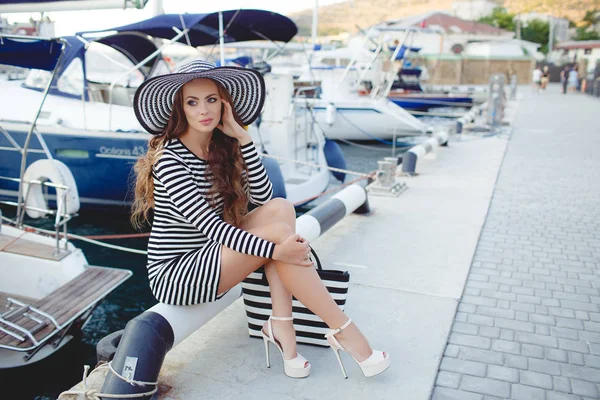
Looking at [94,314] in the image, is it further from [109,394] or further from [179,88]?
[179,88]

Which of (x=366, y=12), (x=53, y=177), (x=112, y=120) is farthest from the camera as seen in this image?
(x=366, y=12)

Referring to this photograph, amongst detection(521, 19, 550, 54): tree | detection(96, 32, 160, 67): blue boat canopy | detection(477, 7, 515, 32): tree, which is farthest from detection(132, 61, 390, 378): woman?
detection(477, 7, 515, 32): tree

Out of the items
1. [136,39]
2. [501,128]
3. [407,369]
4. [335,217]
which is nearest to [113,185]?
[136,39]

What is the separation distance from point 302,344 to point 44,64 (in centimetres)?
348

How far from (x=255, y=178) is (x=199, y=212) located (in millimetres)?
511

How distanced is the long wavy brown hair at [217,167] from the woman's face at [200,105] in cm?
5

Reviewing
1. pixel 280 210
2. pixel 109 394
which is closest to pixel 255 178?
pixel 280 210

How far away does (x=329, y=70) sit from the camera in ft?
58.3

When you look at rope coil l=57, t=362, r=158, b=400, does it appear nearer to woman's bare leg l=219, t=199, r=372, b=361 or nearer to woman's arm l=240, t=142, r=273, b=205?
woman's bare leg l=219, t=199, r=372, b=361

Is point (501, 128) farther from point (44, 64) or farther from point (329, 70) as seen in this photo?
point (44, 64)

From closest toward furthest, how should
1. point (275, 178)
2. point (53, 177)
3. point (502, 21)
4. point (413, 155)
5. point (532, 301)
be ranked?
point (532, 301), point (53, 177), point (275, 178), point (413, 155), point (502, 21)

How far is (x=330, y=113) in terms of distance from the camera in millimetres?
15375

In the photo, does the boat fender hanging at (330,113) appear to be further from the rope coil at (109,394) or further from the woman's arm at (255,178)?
the rope coil at (109,394)

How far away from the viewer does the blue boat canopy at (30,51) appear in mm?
4492
